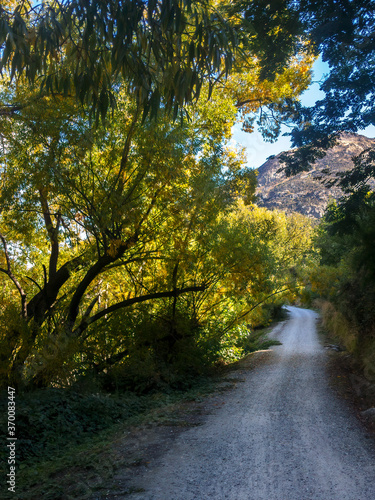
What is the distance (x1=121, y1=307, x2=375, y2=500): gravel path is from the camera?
4.16m

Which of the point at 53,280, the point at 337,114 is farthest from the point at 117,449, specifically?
the point at 337,114

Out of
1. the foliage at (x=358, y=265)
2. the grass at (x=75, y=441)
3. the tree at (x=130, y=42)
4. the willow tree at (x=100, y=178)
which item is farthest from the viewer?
the foliage at (x=358, y=265)

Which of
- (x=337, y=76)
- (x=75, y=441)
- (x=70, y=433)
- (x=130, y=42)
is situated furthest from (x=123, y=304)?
(x=337, y=76)

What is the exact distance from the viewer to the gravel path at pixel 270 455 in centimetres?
416

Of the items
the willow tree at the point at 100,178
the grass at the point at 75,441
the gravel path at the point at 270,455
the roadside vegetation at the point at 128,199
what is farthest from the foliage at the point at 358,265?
the grass at the point at 75,441

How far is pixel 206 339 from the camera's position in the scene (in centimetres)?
1240

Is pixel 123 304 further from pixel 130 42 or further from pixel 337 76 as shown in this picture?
pixel 337 76

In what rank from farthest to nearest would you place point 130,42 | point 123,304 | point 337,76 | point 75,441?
1. point 337,76
2. point 123,304
3. point 75,441
4. point 130,42

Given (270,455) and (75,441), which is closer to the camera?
(270,455)

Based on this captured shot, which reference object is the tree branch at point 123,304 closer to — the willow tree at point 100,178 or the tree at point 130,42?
the willow tree at point 100,178

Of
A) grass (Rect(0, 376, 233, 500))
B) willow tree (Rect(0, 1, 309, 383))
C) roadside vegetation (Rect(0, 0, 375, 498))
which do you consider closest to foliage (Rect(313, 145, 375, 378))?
roadside vegetation (Rect(0, 0, 375, 498))

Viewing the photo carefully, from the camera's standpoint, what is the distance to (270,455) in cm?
523

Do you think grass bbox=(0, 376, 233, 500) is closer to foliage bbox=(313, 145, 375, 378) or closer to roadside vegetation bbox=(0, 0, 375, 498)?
roadside vegetation bbox=(0, 0, 375, 498)

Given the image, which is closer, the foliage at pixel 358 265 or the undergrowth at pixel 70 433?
the undergrowth at pixel 70 433
